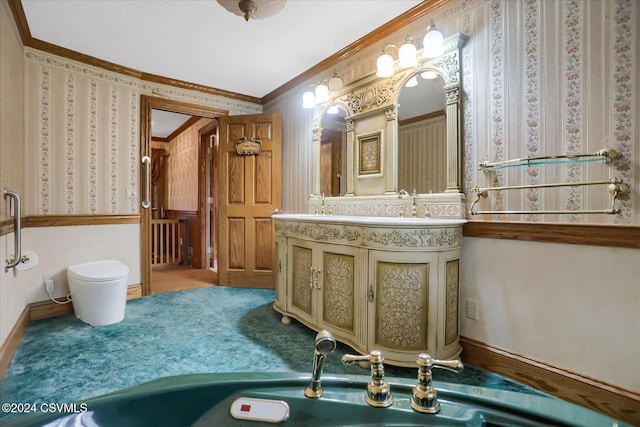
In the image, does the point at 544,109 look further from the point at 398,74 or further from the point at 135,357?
the point at 135,357

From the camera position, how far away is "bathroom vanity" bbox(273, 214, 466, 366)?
169cm

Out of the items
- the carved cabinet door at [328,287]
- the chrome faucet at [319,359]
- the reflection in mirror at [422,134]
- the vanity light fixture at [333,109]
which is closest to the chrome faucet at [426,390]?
the chrome faucet at [319,359]

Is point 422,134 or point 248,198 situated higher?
point 422,134

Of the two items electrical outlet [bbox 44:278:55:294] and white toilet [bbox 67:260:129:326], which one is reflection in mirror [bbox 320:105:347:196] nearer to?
white toilet [bbox 67:260:129:326]

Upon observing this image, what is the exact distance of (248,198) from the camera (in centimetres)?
365

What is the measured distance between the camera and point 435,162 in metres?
2.08

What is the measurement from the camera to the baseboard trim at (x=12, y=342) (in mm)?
1684

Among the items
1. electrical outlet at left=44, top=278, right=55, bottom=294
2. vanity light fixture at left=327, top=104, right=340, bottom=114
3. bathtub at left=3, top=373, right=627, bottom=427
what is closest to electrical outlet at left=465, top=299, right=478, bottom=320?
bathtub at left=3, top=373, right=627, bottom=427

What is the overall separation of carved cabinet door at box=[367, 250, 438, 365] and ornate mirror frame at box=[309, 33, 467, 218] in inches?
19.1

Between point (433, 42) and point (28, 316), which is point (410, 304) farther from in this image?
point (28, 316)

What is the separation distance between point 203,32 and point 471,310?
2818mm

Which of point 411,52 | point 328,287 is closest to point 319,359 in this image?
point 328,287

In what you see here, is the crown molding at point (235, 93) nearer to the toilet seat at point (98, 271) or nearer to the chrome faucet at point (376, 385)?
the toilet seat at point (98, 271)

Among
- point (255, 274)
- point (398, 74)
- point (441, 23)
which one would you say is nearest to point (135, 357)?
point (255, 274)
